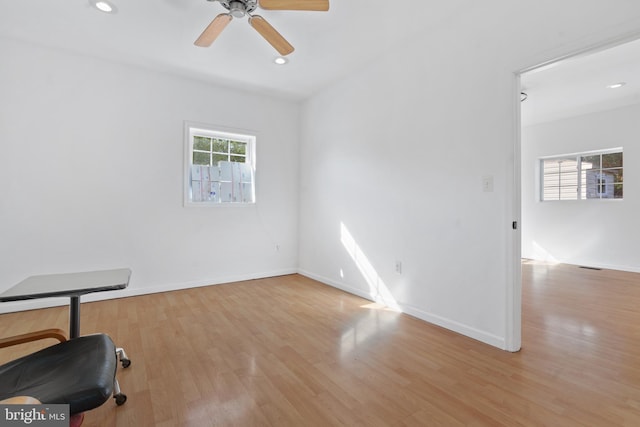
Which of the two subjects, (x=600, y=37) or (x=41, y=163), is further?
(x=41, y=163)

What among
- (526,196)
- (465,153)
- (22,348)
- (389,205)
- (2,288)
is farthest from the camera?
(526,196)

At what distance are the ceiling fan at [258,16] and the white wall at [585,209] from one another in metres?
5.95

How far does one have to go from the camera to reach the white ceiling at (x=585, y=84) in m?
3.28

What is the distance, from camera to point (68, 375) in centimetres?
122

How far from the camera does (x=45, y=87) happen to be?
10.6 ft

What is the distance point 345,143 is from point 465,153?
68.3 inches

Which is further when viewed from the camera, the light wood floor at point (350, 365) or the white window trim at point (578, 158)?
the white window trim at point (578, 158)

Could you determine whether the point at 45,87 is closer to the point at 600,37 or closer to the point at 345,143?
the point at 345,143

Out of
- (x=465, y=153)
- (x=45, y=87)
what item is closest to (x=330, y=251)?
(x=465, y=153)

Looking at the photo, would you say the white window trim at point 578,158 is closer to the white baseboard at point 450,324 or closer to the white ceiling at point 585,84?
the white ceiling at point 585,84

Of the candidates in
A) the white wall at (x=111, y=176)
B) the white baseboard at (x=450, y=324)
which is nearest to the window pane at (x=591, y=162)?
the white baseboard at (x=450, y=324)

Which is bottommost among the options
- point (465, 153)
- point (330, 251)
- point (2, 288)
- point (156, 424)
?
point (156, 424)

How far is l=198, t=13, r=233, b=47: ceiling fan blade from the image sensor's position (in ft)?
7.66

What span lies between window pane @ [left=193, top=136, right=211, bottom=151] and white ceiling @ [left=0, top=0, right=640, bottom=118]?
801 mm
